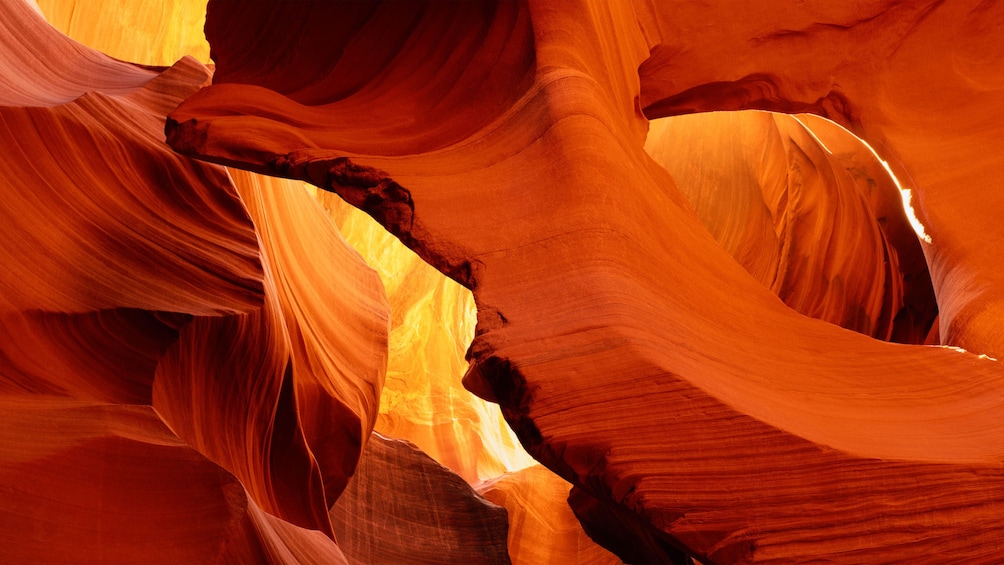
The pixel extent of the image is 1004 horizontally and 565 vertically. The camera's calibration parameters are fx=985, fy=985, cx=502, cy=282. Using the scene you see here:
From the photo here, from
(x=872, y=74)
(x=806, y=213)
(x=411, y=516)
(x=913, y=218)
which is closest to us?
(x=913, y=218)

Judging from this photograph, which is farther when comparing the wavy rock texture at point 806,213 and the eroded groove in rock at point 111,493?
the wavy rock texture at point 806,213

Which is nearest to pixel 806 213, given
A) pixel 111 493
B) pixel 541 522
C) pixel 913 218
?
pixel 541 522

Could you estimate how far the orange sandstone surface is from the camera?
165 cm

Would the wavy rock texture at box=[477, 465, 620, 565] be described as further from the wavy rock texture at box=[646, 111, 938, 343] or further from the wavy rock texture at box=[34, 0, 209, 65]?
the wavy rock texture at box=[34, 0, 209, 65]

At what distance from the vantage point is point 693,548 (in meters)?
1.55

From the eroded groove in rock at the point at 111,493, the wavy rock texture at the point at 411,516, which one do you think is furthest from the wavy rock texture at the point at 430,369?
the eroded groove in rock at the point at 111,493

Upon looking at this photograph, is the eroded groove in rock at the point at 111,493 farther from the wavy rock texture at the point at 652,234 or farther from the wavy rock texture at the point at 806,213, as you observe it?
the wavy rock texture at the point at 806,213

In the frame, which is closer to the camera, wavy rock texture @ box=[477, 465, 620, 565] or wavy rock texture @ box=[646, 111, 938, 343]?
wavy rock texture @ box=[646, 111, 938, 343]

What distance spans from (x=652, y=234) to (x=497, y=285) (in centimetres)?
48

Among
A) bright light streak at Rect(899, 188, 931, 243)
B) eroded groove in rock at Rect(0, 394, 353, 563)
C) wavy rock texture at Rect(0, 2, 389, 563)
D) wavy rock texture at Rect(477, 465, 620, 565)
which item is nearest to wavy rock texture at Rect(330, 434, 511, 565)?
wavy rock texture at Rect(0, 2, 389, 563)

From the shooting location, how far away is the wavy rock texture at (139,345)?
2.10 metres

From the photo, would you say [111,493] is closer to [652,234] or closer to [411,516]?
[652,234]

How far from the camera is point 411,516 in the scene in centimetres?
479

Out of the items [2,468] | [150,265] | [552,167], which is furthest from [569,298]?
[150,265]
